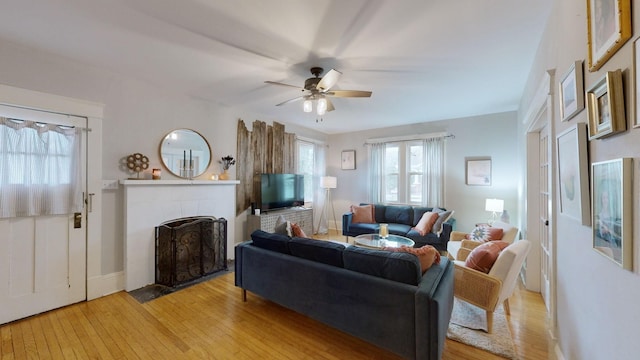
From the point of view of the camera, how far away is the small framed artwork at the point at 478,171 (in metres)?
4.72

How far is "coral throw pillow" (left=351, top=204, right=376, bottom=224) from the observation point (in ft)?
17.2

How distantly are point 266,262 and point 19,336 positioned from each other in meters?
2.20

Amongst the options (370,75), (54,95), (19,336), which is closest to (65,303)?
(19,336)

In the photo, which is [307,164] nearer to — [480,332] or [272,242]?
[272,242]

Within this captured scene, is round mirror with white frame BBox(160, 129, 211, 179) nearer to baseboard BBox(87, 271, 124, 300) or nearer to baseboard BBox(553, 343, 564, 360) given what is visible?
A: baseboard BBox(87, 271, 124, 300)

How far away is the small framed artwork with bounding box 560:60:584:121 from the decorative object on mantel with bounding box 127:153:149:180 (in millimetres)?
4181

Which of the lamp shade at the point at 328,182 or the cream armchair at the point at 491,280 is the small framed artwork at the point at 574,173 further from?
the lamp shade at the point at 328,182

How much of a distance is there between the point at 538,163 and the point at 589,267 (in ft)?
7.23

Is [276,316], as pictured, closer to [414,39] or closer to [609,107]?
[609,107]

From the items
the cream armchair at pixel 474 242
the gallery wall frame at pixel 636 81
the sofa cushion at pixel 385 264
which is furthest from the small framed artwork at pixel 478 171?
the gallery wall frame at pixel 636 81

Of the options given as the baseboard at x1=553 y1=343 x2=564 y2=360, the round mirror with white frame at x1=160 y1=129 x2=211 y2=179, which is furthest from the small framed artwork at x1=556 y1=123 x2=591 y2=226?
the round mirror with white frame at x1=160 y1=129 x2=211 y2=179

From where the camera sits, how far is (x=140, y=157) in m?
3.19

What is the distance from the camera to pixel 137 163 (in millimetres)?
3164

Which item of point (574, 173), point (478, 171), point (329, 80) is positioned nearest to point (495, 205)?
point (478, 171)
